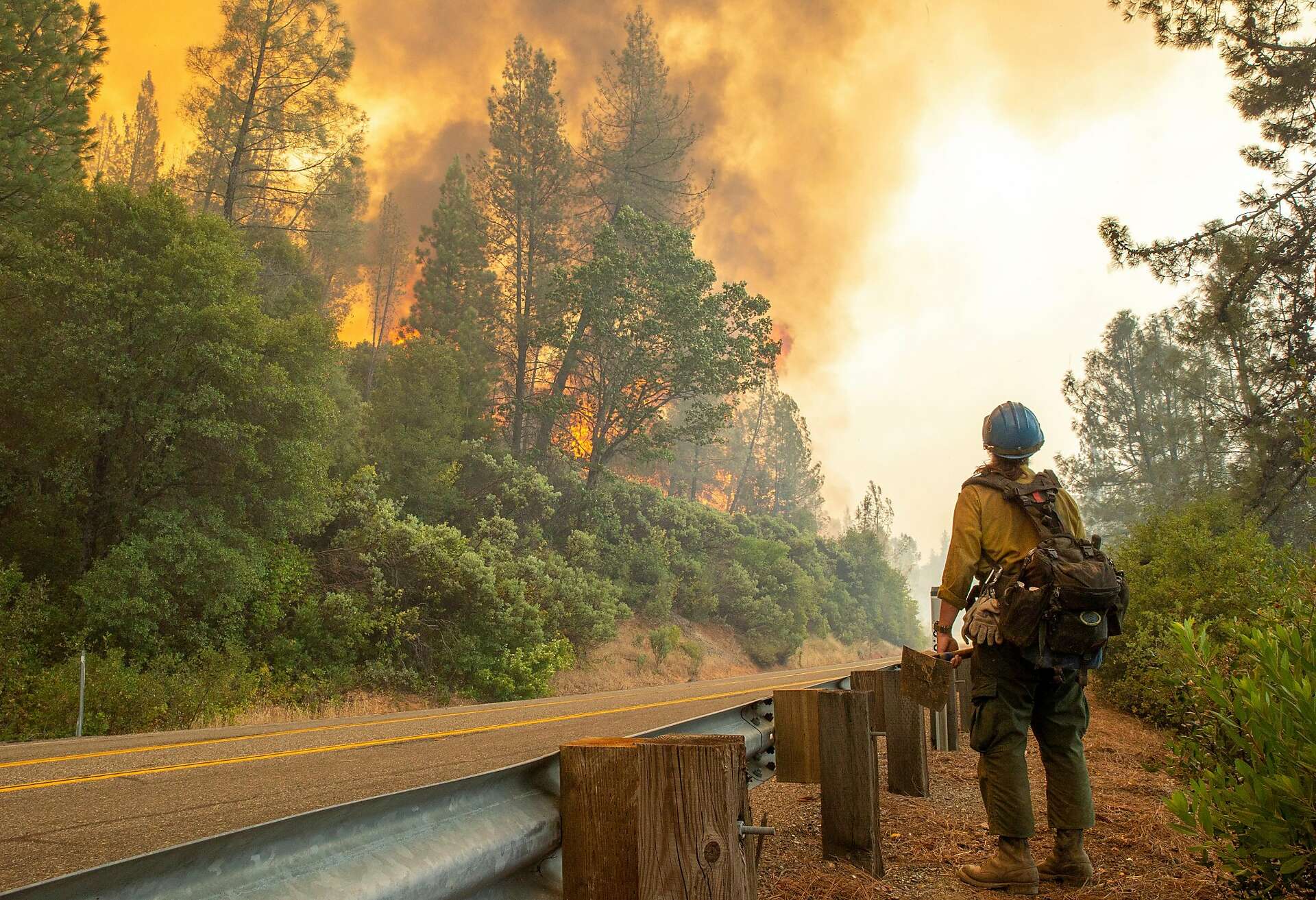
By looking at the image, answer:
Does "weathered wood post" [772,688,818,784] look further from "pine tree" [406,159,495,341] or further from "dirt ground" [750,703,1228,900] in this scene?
"pine tree" [406,159,495,341]

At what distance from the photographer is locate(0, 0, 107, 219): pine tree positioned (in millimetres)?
15781

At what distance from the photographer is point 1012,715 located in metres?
4.32

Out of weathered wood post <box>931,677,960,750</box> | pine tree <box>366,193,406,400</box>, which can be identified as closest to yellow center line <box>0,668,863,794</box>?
weathered wood post <box>931,677,960,750</box>

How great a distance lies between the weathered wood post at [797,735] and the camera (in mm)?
4465

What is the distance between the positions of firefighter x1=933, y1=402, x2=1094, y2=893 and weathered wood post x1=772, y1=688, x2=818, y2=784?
31.6 inches

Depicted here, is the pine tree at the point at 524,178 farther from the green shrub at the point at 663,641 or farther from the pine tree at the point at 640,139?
the green shrub at the point at 663,641

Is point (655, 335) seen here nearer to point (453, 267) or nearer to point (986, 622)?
point (453, 267)

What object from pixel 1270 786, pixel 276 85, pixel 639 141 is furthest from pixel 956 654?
pixel 639 141

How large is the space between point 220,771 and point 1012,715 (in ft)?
18.6

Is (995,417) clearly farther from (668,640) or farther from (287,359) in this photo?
(668,640)

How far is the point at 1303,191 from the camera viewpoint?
1477 cm

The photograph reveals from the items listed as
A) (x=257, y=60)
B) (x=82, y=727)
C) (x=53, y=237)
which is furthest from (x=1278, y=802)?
(x=257, y=60)

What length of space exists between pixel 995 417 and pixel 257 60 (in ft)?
95.4

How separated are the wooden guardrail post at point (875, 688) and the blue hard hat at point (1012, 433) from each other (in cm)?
177
